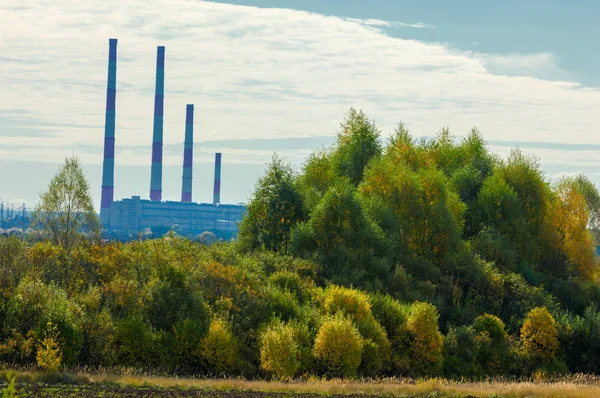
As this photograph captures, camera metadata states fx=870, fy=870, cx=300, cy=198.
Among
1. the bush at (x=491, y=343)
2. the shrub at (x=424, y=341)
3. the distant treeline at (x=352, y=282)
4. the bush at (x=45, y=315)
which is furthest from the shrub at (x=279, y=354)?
the bush at (x=491, y=343)

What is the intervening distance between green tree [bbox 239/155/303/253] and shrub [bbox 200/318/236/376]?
32.4 meters

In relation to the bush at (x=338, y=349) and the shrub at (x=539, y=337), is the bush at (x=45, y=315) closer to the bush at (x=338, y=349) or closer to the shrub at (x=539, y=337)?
the bush at (x=338, y=349)

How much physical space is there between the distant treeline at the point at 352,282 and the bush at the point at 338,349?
0.35 ft

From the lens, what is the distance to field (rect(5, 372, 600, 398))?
3672cm

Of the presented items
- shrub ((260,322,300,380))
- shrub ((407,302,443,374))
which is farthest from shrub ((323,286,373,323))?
shrub ((260,322,300,380))

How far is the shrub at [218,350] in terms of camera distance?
49.8 meters

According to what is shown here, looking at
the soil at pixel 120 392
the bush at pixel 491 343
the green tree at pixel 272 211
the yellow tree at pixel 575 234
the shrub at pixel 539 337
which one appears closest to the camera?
the soil at pixel 120 392

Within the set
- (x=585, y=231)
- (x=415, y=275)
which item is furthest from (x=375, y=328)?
(x=585, y=231)

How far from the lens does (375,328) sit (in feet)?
190

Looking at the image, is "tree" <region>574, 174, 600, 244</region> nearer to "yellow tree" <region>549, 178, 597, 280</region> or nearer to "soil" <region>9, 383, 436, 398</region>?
"yellow tree" <region>549, 178, 597, 280</region>

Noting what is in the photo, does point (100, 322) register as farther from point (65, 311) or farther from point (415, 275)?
point (415, 275)

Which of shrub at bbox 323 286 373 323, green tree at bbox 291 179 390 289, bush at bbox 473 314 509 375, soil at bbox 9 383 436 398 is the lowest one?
bush at bbox 473 314 509 375

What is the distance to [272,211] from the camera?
276 ft

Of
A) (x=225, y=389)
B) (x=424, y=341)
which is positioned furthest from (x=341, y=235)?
(x=225, y=389)
